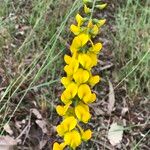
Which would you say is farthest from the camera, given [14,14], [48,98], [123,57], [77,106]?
[14,14]

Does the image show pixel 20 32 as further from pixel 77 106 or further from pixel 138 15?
pixel 77 106

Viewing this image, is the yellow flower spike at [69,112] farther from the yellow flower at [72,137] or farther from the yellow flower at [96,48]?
the yellow flower at [96,48]

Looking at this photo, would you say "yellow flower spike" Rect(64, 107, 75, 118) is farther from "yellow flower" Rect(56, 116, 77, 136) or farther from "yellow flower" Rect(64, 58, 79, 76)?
"yellow flower" Rect(64, 58, 79, 76)

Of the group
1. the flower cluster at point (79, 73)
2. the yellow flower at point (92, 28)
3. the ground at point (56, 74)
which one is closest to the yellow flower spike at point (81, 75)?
the flower cluster at point (79, 73)

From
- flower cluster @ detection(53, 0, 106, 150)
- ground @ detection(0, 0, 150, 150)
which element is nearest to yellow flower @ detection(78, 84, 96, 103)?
flower cluster @ detection(53, 0, 106, 150)

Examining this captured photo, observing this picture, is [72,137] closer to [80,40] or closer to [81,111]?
[81,111]

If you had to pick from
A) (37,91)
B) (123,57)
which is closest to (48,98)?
(37,91)
